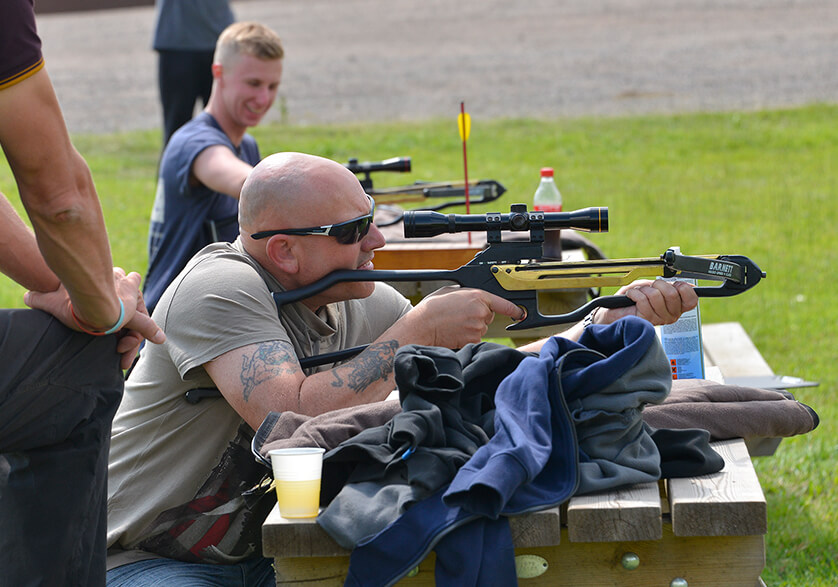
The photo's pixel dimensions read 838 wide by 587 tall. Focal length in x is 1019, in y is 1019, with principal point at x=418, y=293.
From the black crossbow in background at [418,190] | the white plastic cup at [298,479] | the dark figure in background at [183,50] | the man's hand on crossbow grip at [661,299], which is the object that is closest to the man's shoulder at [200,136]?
the black crossbow in background at [418,190]

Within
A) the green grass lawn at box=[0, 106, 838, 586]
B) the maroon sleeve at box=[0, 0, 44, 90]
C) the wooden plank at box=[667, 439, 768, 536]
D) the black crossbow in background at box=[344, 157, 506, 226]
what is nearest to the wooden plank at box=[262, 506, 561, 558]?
the wooden plank at box=[667, 439, 768, 536]

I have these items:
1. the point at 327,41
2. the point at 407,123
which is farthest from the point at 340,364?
the point at 327,41

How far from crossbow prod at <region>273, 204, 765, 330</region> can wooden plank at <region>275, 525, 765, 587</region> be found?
0.81 meters

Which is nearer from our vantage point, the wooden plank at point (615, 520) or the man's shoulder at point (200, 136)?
the wooden plank at point (615, 520)

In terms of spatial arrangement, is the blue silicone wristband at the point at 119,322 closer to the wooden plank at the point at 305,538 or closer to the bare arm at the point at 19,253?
the bare arm at the point at 19,253

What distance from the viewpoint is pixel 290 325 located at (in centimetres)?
282

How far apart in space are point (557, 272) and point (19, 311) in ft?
4.23

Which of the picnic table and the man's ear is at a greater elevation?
the man's ear

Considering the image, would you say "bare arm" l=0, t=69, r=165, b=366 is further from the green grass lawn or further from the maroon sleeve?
the green grass lawn

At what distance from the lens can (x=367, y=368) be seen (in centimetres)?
263

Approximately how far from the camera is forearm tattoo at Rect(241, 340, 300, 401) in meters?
2.51

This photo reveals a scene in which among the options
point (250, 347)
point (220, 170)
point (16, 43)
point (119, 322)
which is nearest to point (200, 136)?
point (220, 170)

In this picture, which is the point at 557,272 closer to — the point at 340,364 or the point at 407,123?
the point at 340,364

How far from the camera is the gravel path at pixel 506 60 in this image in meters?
16.7
